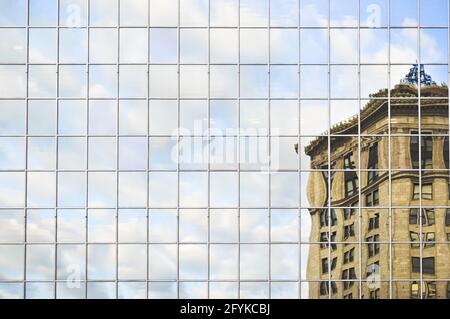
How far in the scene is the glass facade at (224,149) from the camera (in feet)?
97.5

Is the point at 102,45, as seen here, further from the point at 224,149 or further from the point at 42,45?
the point at 224,149

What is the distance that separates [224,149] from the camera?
98.6 ft

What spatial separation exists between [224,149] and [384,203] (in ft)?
20.6

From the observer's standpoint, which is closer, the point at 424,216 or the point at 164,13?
the point at 424,216

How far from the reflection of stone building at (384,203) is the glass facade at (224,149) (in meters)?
0.05

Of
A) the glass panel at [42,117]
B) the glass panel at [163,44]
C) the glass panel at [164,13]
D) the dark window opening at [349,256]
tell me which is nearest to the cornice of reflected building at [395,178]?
the dark window opening at [349,256]

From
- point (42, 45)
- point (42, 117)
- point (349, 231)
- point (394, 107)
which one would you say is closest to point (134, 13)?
point (42, 45)

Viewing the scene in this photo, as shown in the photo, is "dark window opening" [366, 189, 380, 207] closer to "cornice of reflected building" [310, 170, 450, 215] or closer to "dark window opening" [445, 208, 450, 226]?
"cornice of reflected building" [310, 170, 450, 215]

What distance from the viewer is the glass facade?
29.7m

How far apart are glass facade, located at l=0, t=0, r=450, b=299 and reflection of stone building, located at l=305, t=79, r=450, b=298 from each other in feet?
0.17

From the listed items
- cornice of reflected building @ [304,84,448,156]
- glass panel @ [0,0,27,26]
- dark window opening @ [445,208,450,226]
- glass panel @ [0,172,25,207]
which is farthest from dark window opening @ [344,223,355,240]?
glass panel @ [0,0,27,26]

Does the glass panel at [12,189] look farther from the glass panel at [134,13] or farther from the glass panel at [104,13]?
the glass panel at [134,13]

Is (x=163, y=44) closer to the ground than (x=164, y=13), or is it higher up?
closer to the ground
